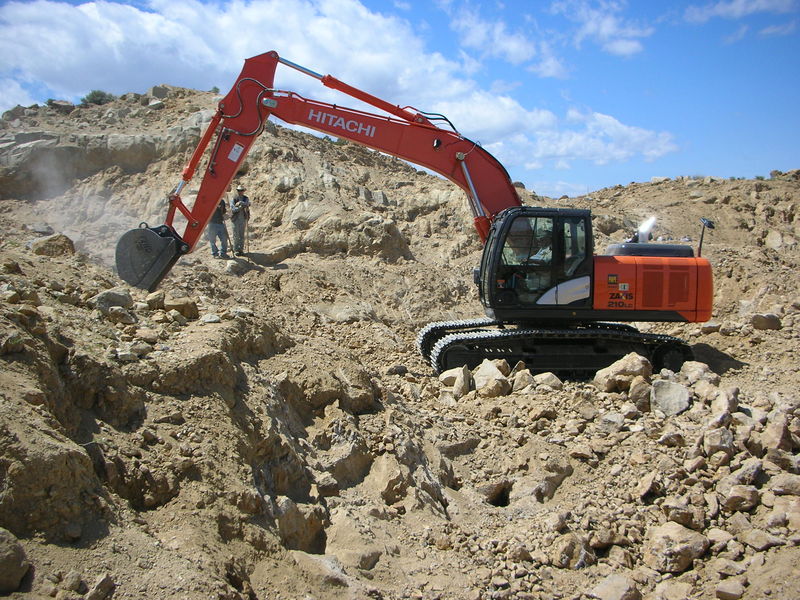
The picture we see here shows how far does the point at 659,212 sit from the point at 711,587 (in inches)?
620

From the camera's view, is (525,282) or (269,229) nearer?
(525,282)

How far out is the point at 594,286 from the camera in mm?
8570

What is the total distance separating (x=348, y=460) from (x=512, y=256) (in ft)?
13.7

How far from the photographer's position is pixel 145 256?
799 centimetres

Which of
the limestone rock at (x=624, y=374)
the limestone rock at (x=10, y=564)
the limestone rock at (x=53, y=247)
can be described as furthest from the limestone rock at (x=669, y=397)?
the limestone rock at (x=53, y=247)

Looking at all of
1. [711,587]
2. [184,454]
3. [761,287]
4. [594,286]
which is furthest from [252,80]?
[761,287]

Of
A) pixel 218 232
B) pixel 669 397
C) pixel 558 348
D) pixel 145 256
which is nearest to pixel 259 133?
pixel 145 256

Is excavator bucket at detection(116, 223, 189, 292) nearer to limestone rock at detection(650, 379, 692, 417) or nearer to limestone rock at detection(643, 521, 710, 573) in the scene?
limestone rock at detection(650, 379, 692, 417)

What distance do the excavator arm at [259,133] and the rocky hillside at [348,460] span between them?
1.25 metres

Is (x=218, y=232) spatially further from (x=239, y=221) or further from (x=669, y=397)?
(x=669, y=397)

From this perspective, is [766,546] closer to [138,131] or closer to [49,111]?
[138,131]

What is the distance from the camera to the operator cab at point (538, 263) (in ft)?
27.3

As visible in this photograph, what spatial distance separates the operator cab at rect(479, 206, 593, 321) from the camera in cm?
834

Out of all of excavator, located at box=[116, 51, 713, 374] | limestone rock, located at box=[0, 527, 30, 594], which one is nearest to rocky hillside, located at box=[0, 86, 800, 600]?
limestone rock, located at box=[0, 527, 30, 594]
